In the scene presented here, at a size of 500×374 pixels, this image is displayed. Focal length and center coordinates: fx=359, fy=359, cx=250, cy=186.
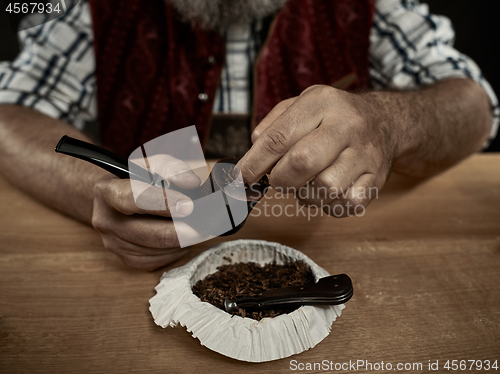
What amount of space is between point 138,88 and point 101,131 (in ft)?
0.99

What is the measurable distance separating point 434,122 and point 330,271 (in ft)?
2.27

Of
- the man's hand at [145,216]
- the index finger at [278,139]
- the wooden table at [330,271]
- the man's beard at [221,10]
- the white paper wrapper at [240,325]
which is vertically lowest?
the wooden table at [330,271]

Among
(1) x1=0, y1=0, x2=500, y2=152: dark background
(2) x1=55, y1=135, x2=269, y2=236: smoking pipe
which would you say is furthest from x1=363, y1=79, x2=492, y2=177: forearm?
(1) x1=0, y1=0, x2=500, y2=152: dark background

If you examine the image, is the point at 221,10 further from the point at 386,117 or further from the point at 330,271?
the point at 330,271

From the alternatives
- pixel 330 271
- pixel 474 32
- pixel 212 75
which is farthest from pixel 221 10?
pixel 474 32

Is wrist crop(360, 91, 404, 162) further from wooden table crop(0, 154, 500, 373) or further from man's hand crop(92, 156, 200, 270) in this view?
man's hand crop(92, 156, 200, 270)

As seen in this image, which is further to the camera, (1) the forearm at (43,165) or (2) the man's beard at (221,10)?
(2) the man's beard at (221,10)

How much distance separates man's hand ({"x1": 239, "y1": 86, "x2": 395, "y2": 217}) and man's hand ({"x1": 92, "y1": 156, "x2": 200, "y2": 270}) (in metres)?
0.16

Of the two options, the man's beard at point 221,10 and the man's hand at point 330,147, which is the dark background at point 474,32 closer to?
the man's beard at point 221,10

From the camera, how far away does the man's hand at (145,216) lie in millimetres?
804

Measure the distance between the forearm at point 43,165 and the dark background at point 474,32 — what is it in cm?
128

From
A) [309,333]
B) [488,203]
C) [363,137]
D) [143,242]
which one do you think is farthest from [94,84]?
[488,203]

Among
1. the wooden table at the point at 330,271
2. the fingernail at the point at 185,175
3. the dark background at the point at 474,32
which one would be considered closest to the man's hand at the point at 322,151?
the fingernail at the point at 185,175

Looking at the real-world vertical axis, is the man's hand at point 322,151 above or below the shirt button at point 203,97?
above
